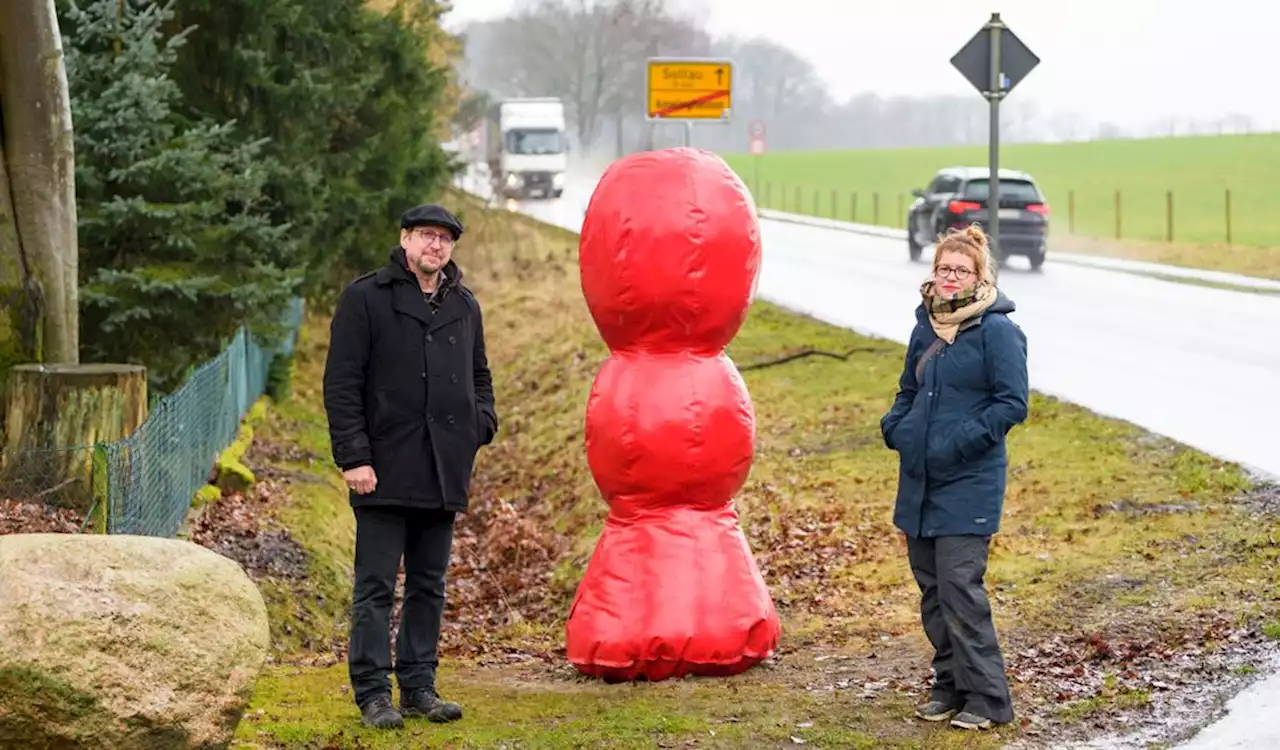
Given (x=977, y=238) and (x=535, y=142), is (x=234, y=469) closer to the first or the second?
(x=977, y=238)

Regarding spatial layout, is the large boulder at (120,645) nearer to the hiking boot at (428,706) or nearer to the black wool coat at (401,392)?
the black wool coat at (401,392)

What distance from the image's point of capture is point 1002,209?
31.9 m

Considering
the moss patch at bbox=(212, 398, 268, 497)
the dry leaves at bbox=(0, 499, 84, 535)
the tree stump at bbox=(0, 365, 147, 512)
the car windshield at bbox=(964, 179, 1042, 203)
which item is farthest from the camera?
the car windshield at bbox=(964, 179, 1042, 203)

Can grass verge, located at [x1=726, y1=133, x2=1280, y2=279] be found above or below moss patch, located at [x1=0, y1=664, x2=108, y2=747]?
above

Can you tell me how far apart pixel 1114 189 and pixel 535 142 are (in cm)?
2125

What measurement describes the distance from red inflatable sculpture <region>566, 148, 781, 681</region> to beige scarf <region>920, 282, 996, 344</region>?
1466 millimetres

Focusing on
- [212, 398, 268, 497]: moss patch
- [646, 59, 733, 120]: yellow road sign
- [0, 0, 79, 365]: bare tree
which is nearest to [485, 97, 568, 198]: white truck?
[646, 59, 733, 120]: yellow road sign

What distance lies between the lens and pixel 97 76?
13.2m

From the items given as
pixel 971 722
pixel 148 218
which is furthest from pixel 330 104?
pixel 971 722

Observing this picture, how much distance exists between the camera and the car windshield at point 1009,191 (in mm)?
32125

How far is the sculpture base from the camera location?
782 centimetres

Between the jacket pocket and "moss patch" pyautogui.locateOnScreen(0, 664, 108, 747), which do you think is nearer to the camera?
"moss patch" pyautogui.locateOnScreen(0, 664, 108, 747)

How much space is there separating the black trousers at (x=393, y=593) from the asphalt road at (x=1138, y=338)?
2578 millimetres

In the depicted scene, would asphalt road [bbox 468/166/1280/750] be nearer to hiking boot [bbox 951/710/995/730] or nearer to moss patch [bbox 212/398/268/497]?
hiking boot [bbox 951/710/995/730]
